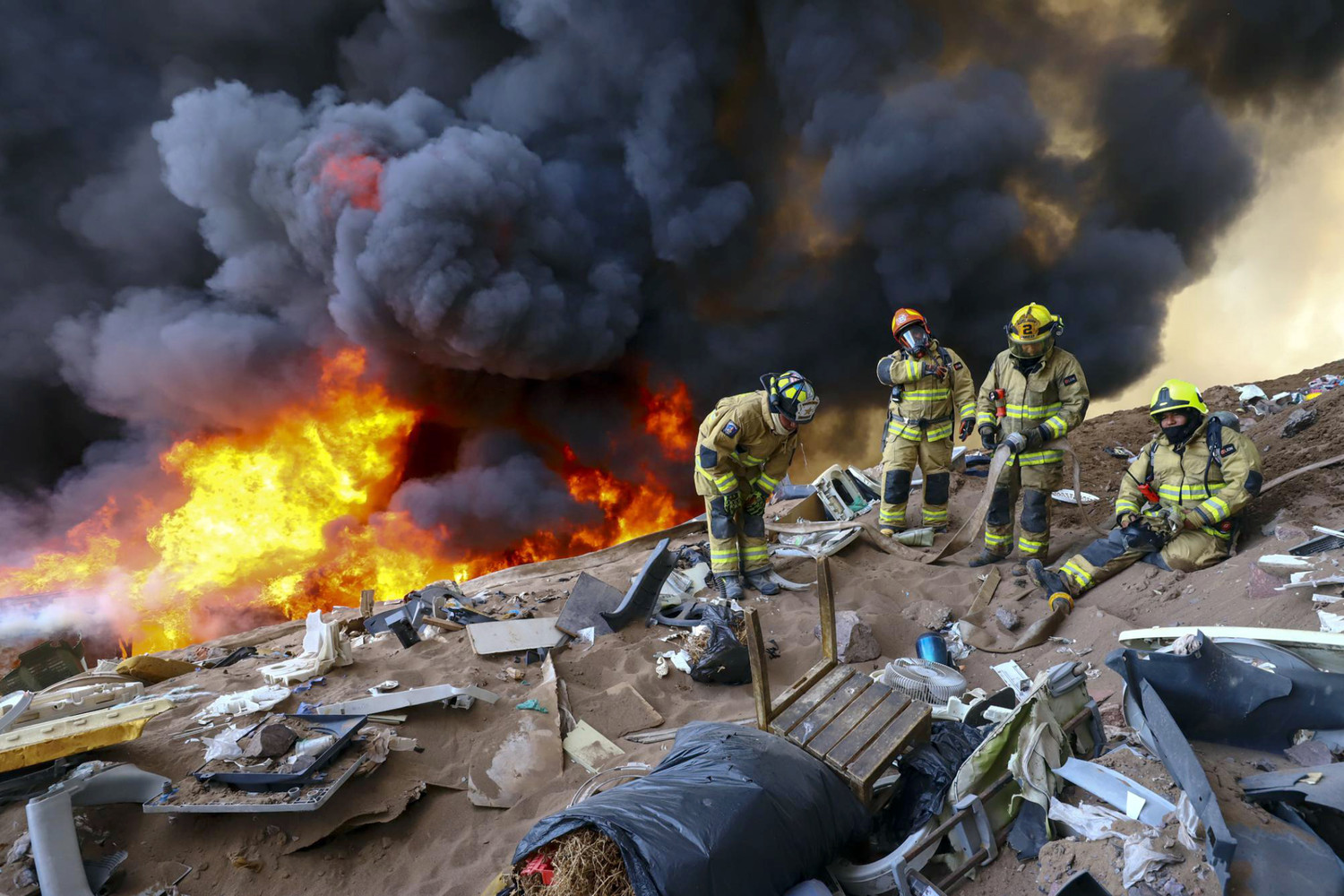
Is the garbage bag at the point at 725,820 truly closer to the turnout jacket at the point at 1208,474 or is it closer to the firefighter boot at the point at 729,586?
the firefighter boot at the point at 729,586

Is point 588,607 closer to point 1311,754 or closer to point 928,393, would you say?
point 928,393

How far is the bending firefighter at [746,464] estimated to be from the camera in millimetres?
5320

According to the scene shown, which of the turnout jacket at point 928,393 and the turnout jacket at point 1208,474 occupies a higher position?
the turnout jacket at point 928,393

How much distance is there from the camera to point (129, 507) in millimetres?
12000

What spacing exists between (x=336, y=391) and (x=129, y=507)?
4273mm

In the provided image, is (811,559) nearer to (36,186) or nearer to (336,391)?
(336,391)

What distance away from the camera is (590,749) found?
373 centimetres

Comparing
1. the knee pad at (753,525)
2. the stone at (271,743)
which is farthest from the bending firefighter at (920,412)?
the stone at (271,743)

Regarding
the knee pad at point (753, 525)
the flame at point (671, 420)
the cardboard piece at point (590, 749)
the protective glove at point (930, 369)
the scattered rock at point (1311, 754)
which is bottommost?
the scattered rock at point (1311, 754)

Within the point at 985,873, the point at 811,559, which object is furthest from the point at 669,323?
the point at 985,873

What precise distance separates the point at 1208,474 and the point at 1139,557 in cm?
81

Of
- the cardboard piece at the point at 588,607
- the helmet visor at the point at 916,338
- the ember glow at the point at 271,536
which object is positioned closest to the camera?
the cardboard piece at the point at 588,607

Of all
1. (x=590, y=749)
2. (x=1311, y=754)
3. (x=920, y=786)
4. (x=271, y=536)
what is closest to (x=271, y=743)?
(x=590, y=749)

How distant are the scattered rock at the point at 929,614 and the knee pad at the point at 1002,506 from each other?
1117 millimetres
